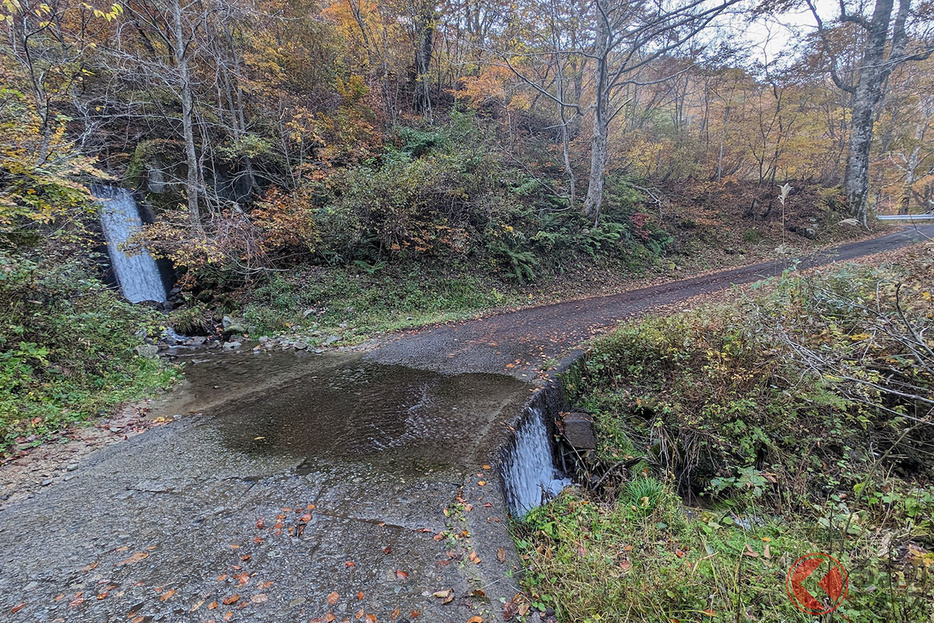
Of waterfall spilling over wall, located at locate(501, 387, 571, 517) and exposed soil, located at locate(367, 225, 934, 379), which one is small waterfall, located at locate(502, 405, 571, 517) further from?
exposed soil, located at locate(367, 225, 934, 379)

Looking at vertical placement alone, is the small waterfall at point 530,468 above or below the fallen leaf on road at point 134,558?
below

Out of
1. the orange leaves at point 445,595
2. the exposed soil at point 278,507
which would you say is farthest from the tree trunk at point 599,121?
the orange leaves at point 445,595

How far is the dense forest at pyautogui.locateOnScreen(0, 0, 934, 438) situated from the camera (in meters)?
5.65

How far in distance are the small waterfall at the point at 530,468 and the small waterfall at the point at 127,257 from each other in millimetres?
11292

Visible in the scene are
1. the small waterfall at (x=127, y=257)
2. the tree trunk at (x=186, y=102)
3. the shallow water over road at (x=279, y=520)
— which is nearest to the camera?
the shallow water over road at (x=279, y=520)

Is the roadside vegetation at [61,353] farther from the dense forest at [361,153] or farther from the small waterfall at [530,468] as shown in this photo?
the small waterfall at [530,468]

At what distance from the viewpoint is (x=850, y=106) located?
16609 mm

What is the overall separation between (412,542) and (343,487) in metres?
0.91

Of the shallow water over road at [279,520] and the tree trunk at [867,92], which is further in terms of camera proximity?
the tree trunk at [867,92]

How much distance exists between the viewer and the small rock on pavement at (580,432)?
15.1 ft

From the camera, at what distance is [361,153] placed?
11125 millimetres

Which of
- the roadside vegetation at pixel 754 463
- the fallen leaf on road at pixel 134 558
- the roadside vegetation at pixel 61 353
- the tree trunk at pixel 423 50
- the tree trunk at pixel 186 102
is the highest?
the tree trunk at pixel 423 50

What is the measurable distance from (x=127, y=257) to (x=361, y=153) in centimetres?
688

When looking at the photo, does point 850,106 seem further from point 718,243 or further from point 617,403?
point 617,403
